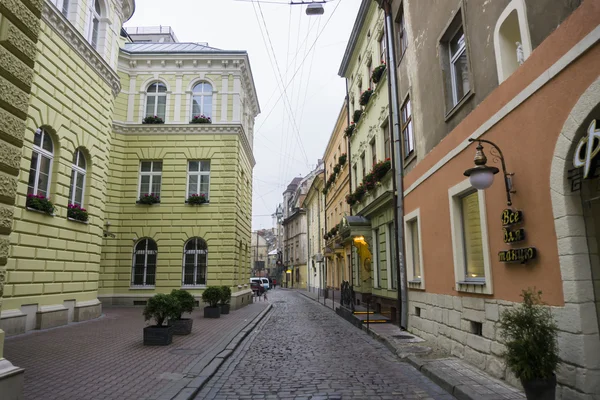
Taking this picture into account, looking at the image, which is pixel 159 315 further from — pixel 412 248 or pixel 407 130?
pixel 407 130

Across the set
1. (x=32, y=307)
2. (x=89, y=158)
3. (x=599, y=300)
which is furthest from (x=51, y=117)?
(x=599, y=300)

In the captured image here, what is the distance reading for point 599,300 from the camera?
488cm

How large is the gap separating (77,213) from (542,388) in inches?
523

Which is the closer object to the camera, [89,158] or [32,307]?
[32,307]

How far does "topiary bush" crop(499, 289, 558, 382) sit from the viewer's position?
4.70 metres

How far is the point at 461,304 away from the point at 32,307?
423 inches

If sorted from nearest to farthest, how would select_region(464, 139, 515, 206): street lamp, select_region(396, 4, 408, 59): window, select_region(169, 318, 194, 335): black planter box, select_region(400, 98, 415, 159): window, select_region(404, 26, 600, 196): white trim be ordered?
1. select_region(404, 26, 600, 196): white trim
2. select_region(464, 139, 515, 206): street lamp
3. select_region(169, 318, 194, 335): black planter box
4. select_region(400, 98, 415, 159): window
5. select_region(396, 4, 408, 59): window

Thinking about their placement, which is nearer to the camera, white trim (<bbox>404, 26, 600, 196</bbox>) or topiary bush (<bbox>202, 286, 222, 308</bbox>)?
white trim (<bbox>404, 26, 600, 196</bbox>)

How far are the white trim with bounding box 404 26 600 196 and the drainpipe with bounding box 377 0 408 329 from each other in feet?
12.5

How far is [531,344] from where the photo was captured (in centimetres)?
481

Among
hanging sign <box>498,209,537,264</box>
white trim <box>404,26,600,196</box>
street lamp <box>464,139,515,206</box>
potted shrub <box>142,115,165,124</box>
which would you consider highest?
potted shrub <box>142,115,165,124</box>

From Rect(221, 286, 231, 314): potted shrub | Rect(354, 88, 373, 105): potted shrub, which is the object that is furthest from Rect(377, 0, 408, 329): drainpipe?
Rect(221, 286, 231, 314): potted shrub

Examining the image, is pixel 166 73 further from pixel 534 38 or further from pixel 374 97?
pixel 534 38

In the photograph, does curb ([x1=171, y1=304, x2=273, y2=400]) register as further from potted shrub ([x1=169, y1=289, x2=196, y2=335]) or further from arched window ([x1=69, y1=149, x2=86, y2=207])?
arched window ([x1=69, y1=149, x2=86, y2=207])
